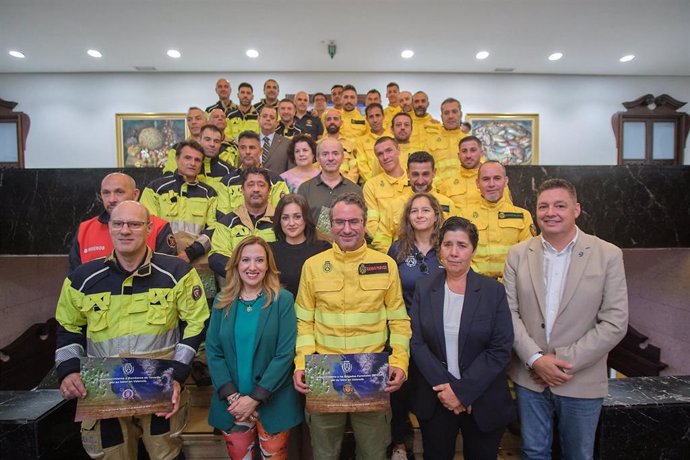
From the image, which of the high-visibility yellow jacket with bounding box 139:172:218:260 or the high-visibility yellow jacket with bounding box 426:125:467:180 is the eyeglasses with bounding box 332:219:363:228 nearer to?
the high-visibility yellow jacket with bounding box 139:172:218:260

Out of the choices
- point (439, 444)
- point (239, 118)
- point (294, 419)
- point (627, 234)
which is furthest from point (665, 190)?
point (239, 118)

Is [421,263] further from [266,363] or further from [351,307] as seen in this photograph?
[266,363]

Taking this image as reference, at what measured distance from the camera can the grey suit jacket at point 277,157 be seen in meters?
4.62

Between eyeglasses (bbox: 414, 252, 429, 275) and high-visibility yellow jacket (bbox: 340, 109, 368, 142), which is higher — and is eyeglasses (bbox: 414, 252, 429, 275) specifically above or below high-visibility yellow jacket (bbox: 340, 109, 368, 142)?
below

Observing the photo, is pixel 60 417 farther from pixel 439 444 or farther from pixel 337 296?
pixel 439 444

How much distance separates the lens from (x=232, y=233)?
2645 millimetres

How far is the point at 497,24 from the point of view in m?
6.63

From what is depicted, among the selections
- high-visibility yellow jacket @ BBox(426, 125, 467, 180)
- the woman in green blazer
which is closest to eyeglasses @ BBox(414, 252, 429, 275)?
the woman in green blazer

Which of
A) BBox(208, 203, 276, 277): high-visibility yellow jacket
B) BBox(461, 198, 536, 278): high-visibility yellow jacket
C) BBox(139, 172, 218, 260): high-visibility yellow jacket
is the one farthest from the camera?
BBox(139, 172, 218, 260): high-visibility yellow jacket

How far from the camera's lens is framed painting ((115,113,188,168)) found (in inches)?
357

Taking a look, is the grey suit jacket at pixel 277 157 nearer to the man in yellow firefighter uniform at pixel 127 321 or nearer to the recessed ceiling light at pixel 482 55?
the man in yellow firefighter uniform at pixel 127 321

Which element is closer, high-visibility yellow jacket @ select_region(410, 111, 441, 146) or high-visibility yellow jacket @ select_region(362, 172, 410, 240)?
high-visibility yellow jacket @ select_region(362, 172, 410, 240)

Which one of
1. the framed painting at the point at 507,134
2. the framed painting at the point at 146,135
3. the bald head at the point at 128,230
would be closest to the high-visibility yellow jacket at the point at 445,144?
the bald head at the point at 128,230

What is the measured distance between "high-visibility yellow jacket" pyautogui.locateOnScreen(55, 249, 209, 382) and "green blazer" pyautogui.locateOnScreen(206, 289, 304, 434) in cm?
18
